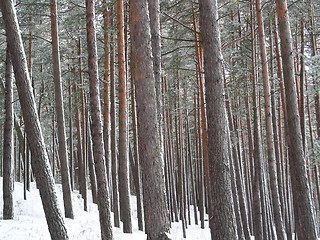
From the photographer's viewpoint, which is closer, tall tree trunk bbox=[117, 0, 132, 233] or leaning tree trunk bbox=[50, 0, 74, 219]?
tall tree trunk bbox=[117, 0, 132, 233]

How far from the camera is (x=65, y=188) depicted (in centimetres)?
1241

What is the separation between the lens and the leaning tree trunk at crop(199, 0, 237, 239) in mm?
6453

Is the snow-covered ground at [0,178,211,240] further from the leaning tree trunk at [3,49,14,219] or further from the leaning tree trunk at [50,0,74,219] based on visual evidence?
the leaning tree trunk at [50,0,74,219]

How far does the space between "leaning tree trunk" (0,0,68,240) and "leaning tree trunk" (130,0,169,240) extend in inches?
90.4

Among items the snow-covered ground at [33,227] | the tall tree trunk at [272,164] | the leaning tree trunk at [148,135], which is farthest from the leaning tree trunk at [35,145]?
the tall tree trunk at [272,164]

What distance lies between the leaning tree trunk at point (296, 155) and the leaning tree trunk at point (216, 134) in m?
2.11

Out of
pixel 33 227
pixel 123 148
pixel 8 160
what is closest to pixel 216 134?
pixel 123 148

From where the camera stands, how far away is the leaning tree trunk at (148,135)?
18.7 feet

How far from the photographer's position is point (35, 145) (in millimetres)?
7023

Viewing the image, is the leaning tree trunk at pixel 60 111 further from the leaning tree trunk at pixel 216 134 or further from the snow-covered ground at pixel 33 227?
the leaning tree trunk at pixel 216 134

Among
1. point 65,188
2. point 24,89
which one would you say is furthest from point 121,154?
point 24,89

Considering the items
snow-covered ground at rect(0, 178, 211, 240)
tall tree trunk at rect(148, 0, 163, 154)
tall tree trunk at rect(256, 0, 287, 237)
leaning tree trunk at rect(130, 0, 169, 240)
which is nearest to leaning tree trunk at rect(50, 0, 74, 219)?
snow-covered ground at rect(0, 178, 211, 240)

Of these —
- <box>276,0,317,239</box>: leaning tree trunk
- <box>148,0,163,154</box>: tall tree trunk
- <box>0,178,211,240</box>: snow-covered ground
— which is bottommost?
<box>0,178,211,240</box>: snow-covered ground

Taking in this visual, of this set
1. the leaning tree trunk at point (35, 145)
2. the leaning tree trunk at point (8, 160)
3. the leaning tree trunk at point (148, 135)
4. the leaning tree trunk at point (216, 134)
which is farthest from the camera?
the leaning tree trunk at point (8, 160)
